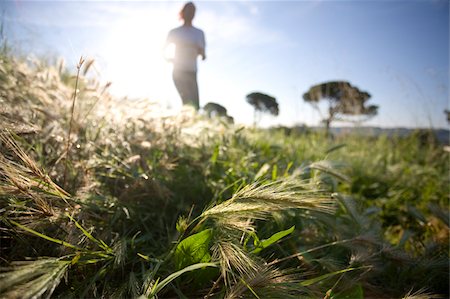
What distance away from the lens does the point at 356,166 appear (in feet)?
8.18

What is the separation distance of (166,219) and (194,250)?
400mm

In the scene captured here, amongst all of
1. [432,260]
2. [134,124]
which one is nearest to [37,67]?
[134,124]

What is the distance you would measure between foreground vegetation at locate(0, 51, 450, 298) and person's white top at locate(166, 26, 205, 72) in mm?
1787

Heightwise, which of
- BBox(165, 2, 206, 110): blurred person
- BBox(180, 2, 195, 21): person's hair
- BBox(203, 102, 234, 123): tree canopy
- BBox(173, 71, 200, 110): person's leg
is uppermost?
BBox(180, 2, 195, 21): person's hair

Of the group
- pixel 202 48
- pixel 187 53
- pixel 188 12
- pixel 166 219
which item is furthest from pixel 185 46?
pixel 166 219

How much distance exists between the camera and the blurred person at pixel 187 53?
10.3 feet

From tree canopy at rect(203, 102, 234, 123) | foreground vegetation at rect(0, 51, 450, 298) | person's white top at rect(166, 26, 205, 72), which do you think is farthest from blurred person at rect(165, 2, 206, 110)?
foreground vegetation at rect(0, 51, 450, 298)

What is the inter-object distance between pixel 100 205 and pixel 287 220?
27.0 inches

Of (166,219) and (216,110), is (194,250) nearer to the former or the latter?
(166,219)

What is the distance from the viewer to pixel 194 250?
677mm

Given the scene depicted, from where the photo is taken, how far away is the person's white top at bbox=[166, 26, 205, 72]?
10.6 ft

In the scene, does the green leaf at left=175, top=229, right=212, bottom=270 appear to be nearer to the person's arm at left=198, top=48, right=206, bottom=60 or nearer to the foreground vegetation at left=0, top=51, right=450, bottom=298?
the foreground vegetation at left=0, top=51, right=450, bottom=298

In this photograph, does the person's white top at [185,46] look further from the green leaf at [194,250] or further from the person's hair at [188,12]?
the green leaf at [194,250]

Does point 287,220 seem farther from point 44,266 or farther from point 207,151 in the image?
point 44,266
